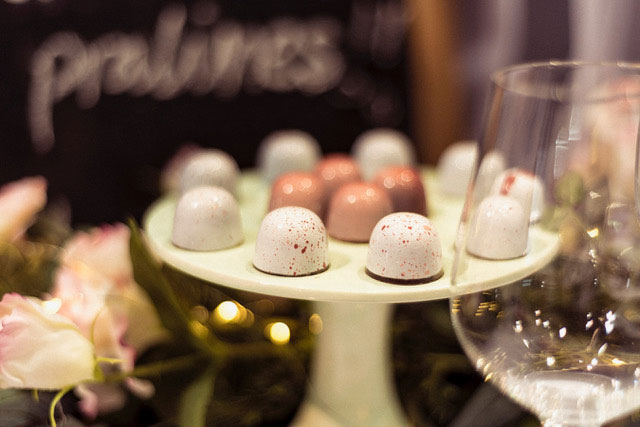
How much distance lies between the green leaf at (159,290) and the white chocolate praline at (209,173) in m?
0.08

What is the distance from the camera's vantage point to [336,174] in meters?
0.57

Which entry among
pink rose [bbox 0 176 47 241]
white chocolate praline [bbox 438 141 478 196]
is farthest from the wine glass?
pink rose [bbox 0 176 47 241]

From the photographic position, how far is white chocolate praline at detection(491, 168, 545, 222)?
1.21 feet

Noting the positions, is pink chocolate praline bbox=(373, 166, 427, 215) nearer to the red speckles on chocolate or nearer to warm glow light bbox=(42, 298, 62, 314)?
the red speckles on chocolate

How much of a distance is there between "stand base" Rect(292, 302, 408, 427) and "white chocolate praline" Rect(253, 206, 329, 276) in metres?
0.10

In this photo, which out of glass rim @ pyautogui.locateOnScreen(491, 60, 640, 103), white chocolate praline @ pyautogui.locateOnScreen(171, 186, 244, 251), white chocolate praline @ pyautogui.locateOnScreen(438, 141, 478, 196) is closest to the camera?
glass rim @ pyautogui.locateOnScreen(491, 60, 640, 103)

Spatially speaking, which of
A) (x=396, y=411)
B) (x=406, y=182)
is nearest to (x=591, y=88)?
(x=406, y=182)

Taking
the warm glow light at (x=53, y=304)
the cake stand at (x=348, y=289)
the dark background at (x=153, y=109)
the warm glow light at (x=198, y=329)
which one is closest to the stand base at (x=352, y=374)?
the cake stand at (x=348, y=289)

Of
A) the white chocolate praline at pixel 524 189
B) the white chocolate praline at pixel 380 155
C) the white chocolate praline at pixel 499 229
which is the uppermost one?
the white chocolate praline at pixel 524 189

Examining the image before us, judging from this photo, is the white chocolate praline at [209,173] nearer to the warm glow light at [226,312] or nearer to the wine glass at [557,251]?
the warm glow light at [226,312]

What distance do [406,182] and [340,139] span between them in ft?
1.17

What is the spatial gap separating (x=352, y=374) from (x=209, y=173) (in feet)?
0.71

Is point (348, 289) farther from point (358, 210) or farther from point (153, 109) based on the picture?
point (153, 109)

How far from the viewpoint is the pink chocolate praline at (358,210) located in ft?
1.61
